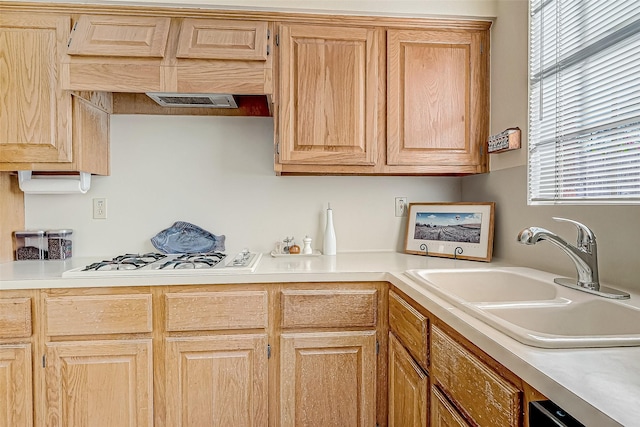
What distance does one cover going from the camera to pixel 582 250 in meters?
1.23

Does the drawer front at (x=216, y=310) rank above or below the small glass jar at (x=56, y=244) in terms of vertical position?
below

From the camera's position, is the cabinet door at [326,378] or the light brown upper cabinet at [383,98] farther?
the light brown upper cabinet at [383,98]

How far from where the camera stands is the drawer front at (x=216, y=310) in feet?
5.33

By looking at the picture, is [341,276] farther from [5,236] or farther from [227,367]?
[5,236]

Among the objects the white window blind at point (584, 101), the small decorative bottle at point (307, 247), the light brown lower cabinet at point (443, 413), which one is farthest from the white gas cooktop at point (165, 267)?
the white window blind at point (584, 101)

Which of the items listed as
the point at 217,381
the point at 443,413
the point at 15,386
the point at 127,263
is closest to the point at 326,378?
the point at 217,381

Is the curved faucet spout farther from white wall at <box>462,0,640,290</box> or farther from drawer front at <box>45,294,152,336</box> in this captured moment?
drawer front at <box>45,294,152,336</box>

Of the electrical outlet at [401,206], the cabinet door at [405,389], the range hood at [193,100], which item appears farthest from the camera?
the electrical outlet at [401,206]

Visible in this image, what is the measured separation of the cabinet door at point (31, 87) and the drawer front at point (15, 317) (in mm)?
666

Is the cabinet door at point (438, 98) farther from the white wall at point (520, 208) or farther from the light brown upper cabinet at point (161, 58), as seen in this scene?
the light brown upper cabinet at point (161, 58)

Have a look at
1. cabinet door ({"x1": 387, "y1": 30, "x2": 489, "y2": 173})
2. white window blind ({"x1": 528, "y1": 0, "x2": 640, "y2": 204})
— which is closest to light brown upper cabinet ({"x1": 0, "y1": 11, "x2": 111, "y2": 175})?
cabinet door ({"x1": 387, "y1": 30, "x2": 489, "y2": 173})

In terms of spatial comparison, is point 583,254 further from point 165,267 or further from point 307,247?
point 165,267

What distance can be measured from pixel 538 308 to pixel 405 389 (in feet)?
1.93

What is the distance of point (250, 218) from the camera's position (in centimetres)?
227
